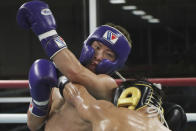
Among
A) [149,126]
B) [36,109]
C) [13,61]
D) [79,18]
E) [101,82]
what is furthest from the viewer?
[13,61]

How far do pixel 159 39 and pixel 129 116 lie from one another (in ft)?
16.4

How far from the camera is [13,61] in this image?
27.4 ft

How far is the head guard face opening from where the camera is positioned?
1.28 meters

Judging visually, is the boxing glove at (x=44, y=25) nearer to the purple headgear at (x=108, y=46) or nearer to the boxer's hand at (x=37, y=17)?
the boxer's hand at (x=37, y=17)

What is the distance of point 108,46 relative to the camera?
158 cm

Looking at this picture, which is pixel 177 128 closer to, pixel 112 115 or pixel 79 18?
pixel 112 115

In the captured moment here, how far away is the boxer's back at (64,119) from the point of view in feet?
4.70

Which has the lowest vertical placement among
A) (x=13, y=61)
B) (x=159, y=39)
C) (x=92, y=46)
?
(x=13, y=61)

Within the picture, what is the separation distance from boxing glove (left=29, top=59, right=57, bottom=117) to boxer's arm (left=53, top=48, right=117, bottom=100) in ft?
0.21

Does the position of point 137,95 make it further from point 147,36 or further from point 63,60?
point 147,36

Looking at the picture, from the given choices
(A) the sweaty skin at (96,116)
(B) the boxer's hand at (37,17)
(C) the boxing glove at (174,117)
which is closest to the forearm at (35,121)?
(A) the sweaty skin at (96,116)

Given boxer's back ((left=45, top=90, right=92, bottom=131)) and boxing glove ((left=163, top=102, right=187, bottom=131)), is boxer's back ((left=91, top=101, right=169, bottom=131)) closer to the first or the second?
boxer's back ((left=45, top=90, right=92, bottom=131))

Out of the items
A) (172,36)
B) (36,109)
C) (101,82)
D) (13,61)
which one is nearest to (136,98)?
(101,82)

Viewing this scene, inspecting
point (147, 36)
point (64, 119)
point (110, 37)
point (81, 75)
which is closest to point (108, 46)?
point (110, 37)
